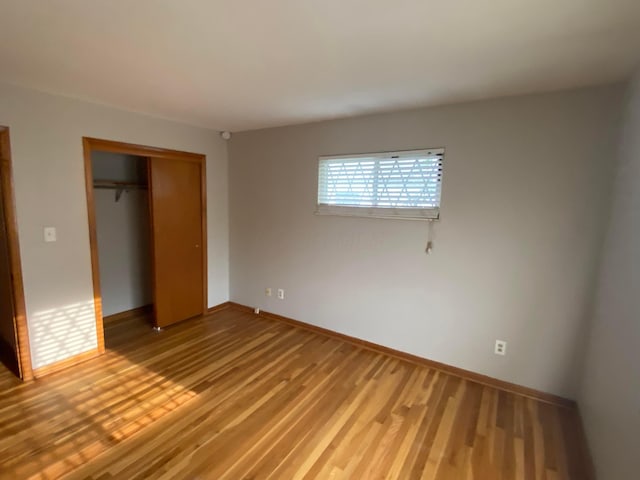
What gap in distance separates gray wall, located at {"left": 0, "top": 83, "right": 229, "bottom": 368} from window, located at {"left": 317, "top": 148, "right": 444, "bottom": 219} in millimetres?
1960

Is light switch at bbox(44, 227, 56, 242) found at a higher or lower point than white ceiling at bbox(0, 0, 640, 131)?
lower

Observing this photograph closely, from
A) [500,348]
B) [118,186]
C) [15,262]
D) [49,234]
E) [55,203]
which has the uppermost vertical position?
[118,186]

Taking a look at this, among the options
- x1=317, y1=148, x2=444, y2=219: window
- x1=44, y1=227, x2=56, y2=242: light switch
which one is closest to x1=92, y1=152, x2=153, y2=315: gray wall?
x1=44, y1=227, x2=56, y2=242: light switch

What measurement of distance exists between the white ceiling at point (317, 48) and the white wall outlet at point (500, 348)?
1.92m

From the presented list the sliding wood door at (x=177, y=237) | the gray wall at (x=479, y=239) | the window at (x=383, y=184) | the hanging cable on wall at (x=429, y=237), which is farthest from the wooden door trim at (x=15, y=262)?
the hanging cable on wall at (x=429, y=237)

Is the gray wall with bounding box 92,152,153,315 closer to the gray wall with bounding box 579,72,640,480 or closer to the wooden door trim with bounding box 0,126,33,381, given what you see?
the wooden door trim with bounding box 0,126,33,381

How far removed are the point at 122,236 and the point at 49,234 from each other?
49.1 inches

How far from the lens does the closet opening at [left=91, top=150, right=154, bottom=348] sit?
3596 mm

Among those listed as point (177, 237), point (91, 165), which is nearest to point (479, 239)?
point (177, 237)

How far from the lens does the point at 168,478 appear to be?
169cm

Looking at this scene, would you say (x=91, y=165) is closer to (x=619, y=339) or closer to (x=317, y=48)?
(x=317, y=48)

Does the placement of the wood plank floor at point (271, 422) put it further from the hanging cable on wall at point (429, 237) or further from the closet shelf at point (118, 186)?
the closet shelf at point (118, 186)

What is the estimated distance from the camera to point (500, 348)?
8.43 ft

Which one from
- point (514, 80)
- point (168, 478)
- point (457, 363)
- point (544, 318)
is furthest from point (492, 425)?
point (514, 80)
